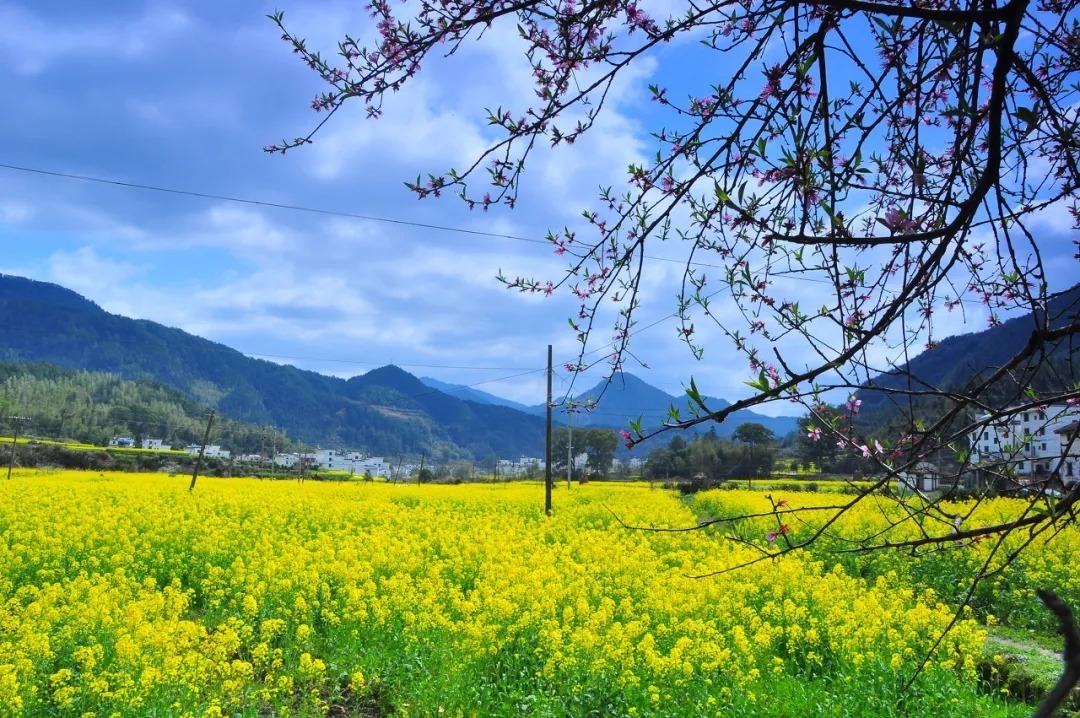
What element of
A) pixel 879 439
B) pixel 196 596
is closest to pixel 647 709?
pixel 879 439

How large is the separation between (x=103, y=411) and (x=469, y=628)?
129474 mm

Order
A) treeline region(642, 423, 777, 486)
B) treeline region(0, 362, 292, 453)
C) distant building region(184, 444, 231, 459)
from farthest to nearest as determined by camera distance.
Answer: treeline region(0, 362, 292, 453) < distant building region(184, 444, 231, 459) < treeline region(642, 423, 777, 486)

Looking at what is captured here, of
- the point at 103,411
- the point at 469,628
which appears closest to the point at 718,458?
the point at 469,628

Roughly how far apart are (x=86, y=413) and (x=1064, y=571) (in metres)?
123

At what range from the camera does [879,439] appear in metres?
3.19

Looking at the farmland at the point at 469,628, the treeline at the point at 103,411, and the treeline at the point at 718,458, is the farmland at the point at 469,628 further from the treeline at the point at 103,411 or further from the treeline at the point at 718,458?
the treeline at the point at 103,411

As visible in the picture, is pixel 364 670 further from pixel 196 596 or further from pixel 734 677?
Answer: pixel 196 596

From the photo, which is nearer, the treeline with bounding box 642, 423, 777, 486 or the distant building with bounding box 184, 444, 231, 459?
the treeline with bounding box 642, 423, 777, 486

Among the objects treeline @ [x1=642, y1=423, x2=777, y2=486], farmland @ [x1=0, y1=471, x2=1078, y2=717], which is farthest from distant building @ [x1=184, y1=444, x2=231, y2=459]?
farmland @ [x1=0, y1=471, x2=1078, y2=717]

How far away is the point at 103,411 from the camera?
117375 millimetres

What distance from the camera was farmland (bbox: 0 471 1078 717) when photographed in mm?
5762

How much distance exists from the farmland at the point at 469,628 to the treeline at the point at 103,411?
261ft

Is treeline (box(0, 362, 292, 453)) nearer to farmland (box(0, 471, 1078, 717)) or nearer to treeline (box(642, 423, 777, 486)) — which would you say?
treeline (box(642, 423, 777, 486))

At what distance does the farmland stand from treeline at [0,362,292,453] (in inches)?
3130
